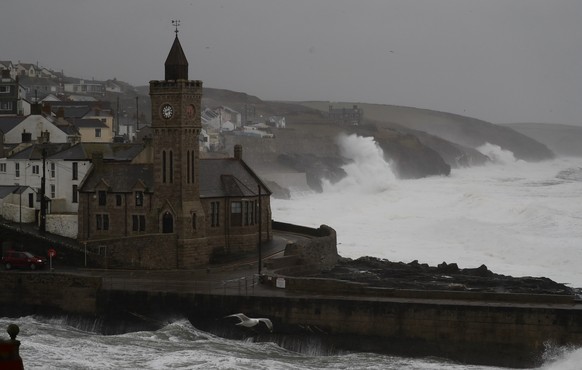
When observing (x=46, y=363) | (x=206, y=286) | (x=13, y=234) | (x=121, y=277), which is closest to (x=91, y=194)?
(x=13, y=234)

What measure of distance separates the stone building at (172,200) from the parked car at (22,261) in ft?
8.66

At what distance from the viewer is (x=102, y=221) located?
42.6 metres

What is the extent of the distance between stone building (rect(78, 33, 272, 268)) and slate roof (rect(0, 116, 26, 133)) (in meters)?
18.4

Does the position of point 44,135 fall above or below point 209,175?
above

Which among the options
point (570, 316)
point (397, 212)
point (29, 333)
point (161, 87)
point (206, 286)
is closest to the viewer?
point (570, 316)

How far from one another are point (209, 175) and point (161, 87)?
539 cm

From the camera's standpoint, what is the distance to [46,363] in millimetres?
27578

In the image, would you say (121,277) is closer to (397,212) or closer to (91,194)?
(91,194)

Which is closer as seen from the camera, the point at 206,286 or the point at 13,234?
the point at 206,286

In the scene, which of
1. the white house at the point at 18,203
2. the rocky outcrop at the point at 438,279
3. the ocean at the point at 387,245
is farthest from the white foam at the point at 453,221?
the white house at the point at 18,203

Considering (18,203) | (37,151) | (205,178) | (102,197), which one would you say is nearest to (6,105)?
(37,151)

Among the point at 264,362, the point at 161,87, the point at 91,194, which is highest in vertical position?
the point at 161,87

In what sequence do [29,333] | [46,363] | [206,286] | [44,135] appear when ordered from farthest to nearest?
[44,135]
[206,286]
[29,333]
[46,363]

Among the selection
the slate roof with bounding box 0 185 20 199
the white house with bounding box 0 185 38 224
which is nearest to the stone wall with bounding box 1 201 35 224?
the white house with bounding box 0 185 38 224
